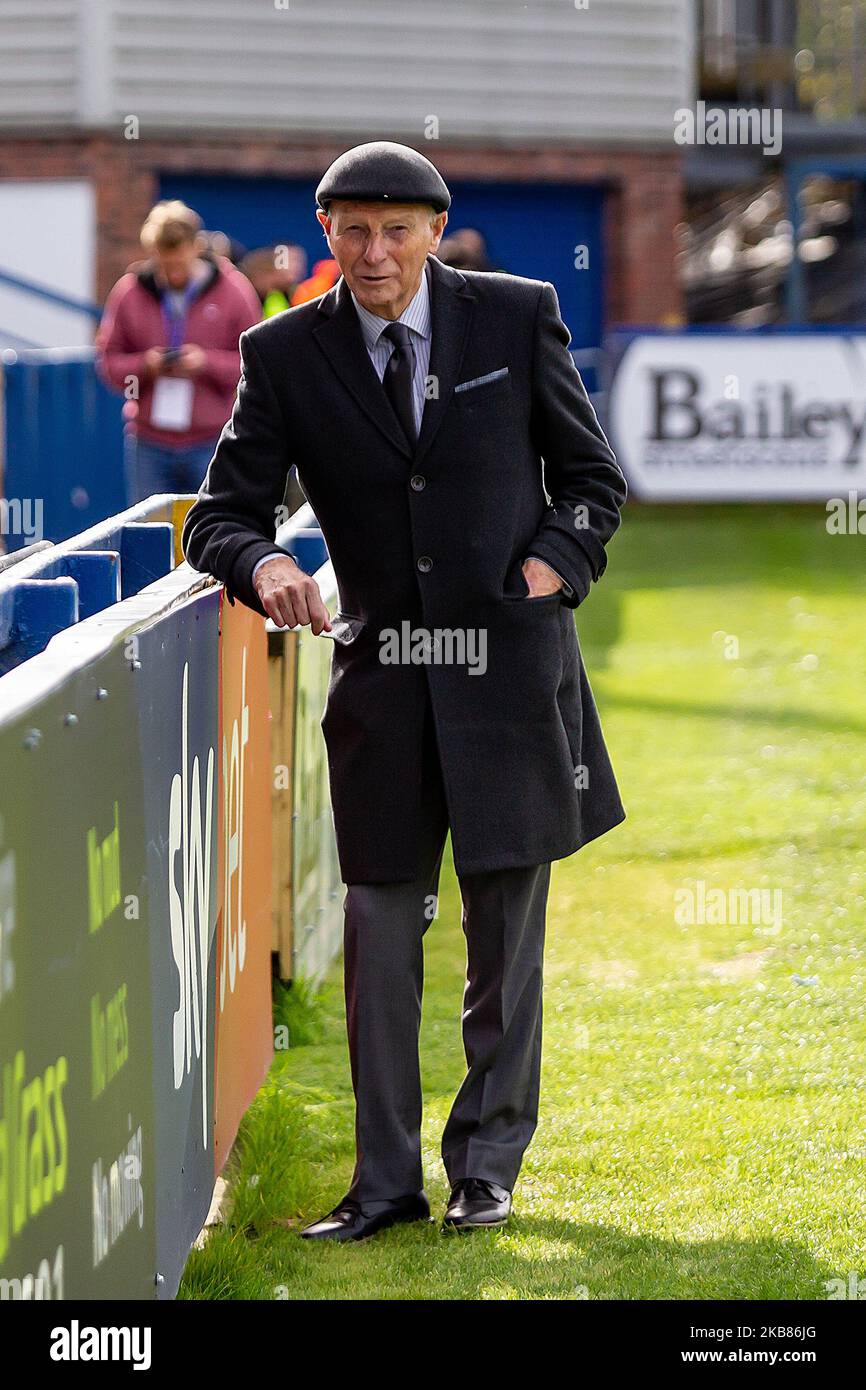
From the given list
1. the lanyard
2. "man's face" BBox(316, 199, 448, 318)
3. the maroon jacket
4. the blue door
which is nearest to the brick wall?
the blue door

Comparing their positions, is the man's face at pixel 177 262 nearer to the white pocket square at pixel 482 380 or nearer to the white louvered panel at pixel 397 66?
Result: the white pocket square at pixel 482 380

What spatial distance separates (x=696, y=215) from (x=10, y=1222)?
2711cm

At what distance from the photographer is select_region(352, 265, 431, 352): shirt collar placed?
3951 millimetres

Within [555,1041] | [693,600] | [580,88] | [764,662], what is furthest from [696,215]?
[555,1041]

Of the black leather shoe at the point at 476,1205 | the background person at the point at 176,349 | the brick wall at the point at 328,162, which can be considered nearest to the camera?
the black leather shoe at the point at 476,1205

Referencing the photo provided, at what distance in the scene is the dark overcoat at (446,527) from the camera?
3.91 metres

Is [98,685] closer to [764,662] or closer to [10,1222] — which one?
[10,1222]

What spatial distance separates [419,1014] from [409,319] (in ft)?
4.50

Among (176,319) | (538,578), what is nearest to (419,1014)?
(538,578)

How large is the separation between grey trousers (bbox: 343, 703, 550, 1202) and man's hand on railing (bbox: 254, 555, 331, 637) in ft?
1.62

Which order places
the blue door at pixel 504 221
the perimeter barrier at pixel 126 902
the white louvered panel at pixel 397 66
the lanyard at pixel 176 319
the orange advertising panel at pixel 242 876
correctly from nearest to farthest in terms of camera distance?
the perimeter barrier at pixel 126 902 < the orange advertising panel at pixel 242 876 < the lanyard at pixel 176 319 < the white louvered panel at pixel 397 66 < the blue door at pixel 504 221

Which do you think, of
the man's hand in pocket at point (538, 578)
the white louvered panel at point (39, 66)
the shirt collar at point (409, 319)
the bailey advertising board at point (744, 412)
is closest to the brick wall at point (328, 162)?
the white louvered panel at point (39, 66)

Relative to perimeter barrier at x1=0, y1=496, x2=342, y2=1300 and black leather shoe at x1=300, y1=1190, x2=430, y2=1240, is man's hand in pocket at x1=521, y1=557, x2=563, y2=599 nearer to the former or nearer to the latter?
perimeter barrier at x1=0, y1=496, x2=342, y2=1300

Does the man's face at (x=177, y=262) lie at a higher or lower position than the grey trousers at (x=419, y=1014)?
higher
